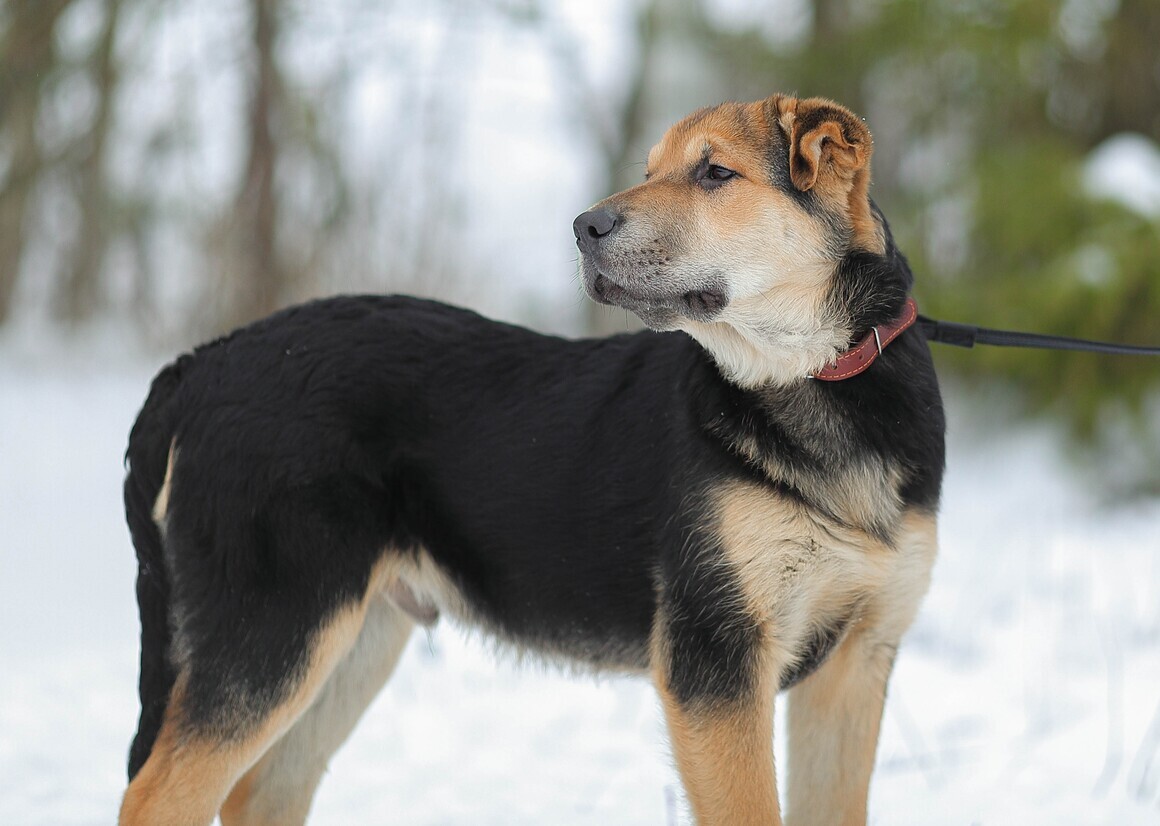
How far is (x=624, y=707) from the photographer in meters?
6.00

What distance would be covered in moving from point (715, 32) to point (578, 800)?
977 cm

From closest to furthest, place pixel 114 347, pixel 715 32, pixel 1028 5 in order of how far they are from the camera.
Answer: pixel 1028 5 < pixel 715 32 < pixel 114 347

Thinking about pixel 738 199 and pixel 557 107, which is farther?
pixel 557 107

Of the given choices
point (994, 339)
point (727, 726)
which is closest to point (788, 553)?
point (727, 726)

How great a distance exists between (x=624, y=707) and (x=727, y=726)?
3003 millimetres

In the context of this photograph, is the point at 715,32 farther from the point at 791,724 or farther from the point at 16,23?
the point at 791,724

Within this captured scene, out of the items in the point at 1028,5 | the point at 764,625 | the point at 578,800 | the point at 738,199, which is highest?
the point at 1028,5

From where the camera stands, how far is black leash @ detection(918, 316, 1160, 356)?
373 centimetres

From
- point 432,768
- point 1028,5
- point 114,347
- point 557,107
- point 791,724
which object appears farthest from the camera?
point 557,107

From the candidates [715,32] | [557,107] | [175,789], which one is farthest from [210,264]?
[175,789]

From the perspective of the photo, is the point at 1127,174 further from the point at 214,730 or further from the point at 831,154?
the point at 214,730

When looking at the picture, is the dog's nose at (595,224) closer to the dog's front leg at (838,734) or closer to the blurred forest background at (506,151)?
the dog's front leg at (838,734)

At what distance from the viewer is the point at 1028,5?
393 inches

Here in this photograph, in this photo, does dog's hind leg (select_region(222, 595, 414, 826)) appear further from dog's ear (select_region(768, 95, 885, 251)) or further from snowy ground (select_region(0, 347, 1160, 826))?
dog's ear (select_region(768, 95, 885, 251))
